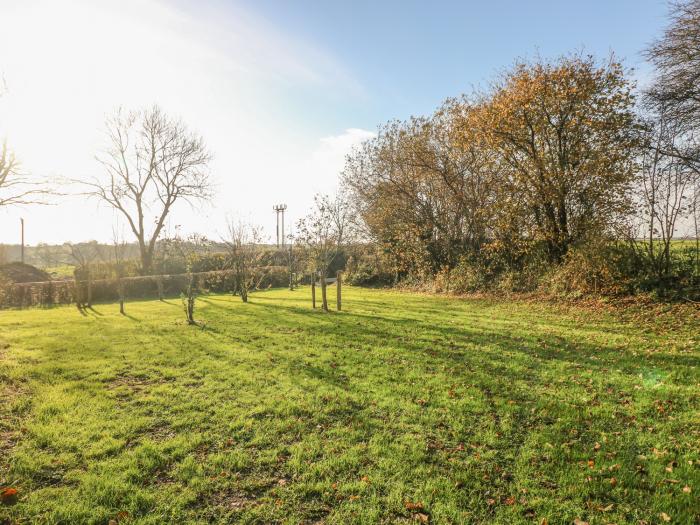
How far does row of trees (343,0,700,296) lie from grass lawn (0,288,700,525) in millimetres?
4959

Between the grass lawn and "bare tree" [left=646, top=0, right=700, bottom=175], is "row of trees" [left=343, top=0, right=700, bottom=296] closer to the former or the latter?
"bare tree" [left=646, top=0, right=700, bottom=175]

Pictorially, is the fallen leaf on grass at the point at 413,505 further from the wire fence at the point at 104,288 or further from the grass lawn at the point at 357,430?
the wire fence at the point at 104,288

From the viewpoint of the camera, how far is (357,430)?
446 cm

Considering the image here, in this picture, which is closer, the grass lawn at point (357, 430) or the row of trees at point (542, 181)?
the grass lawn at point (357, 430)

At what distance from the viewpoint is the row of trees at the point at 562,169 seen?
11320mm

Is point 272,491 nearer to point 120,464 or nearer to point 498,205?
point 120,464

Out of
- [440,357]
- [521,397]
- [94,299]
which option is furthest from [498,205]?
[94,299]

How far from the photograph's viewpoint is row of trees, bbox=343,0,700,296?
11.3m

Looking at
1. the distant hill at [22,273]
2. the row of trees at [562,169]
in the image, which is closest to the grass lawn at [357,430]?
the row of trees at [562,169]

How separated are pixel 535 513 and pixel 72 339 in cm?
1022

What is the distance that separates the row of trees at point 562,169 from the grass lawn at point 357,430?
195 inches

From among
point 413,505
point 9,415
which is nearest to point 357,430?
point 413,505

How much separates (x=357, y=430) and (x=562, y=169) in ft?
43.2

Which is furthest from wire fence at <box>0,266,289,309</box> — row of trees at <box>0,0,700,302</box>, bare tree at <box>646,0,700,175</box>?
bare tree at <box>646,0,700,175</box>
